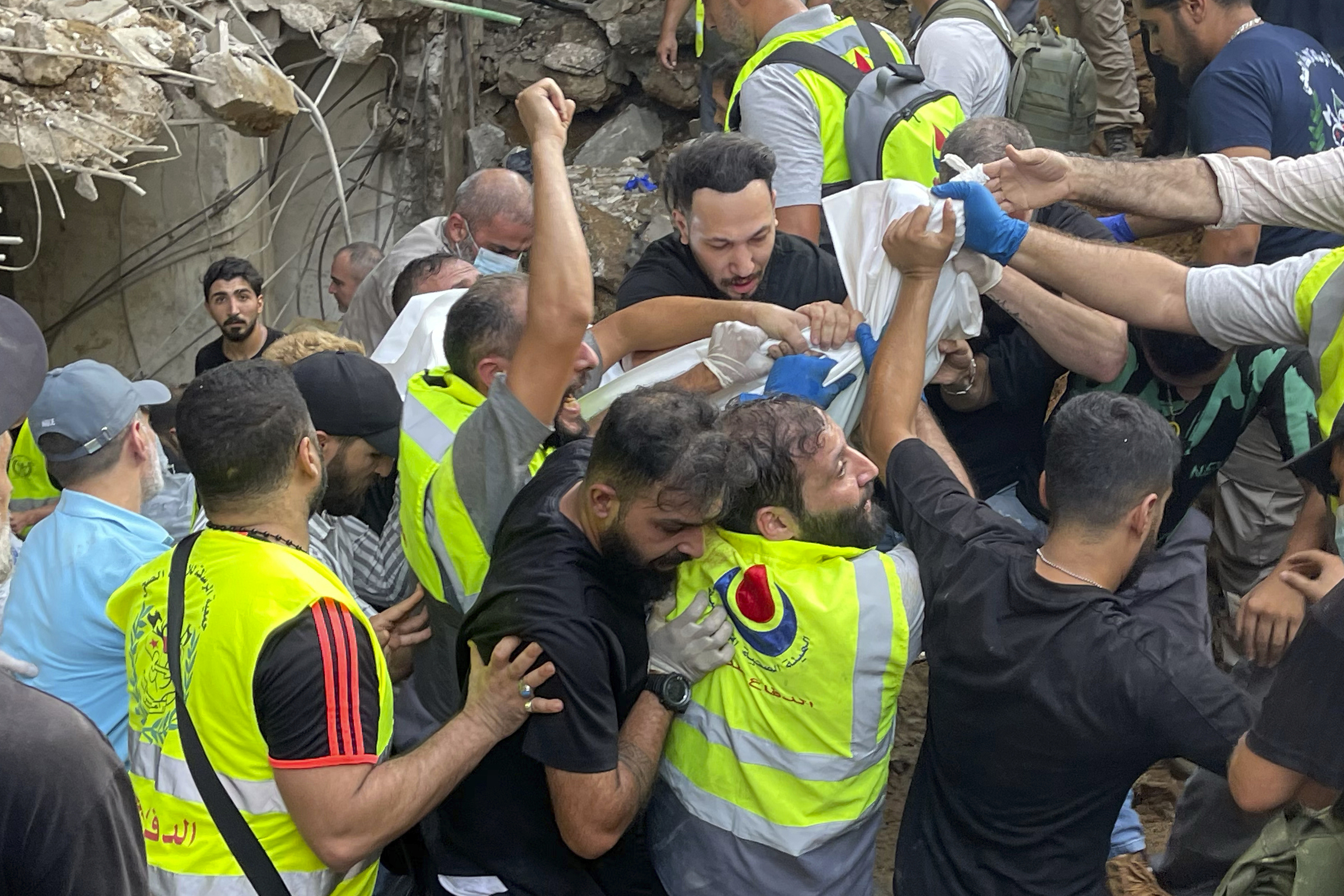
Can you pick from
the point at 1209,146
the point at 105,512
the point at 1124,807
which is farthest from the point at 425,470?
the point at 1209,146

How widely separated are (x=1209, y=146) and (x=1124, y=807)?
1.95m

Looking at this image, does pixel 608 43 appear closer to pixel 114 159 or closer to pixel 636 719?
pixel 114 159

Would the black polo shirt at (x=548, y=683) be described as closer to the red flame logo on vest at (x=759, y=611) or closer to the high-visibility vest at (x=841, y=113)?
the red flame logo on vest at (x=759, y=611)

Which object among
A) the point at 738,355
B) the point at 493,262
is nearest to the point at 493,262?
the point at 493,262

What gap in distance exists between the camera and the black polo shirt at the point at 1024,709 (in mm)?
2160

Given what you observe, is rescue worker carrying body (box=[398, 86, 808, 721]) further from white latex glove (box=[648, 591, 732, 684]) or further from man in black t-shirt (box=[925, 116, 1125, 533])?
man in black t-shirt (box=[925, 116, 1125, 533])

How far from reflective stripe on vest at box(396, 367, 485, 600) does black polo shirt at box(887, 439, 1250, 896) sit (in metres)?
0.98

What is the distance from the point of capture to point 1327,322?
2.65 meters

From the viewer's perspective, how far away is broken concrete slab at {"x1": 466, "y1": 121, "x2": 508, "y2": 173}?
7.71 meters

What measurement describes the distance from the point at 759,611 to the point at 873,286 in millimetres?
938

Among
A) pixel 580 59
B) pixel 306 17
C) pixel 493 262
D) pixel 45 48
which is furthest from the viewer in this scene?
pixel 580 59

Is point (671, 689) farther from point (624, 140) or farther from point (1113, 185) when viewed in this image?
point (624, 140)

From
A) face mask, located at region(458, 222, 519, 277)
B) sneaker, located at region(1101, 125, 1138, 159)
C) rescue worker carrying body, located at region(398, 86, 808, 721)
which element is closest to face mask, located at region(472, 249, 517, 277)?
face mask, located at region(458, 222, 519, 277)

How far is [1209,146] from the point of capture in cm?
363
